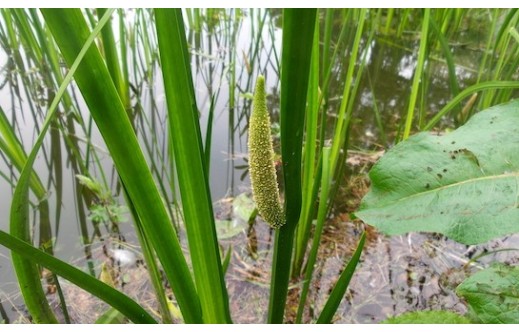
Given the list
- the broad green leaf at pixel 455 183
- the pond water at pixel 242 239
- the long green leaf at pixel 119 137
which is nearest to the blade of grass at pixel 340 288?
the broad green leaf at pixel 455 183

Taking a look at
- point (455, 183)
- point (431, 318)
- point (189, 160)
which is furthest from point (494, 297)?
point (189, 160)

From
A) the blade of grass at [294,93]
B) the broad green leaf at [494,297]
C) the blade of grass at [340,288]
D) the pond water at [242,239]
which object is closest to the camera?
the blade of grass at [294,93]

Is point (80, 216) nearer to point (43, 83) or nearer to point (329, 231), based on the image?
point (329, 231)

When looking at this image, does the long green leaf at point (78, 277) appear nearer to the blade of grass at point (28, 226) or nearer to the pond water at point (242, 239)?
the blade of grass at point (28, 226)

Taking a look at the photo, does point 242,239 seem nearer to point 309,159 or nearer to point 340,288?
point 309,159

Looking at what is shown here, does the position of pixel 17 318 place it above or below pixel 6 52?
below
